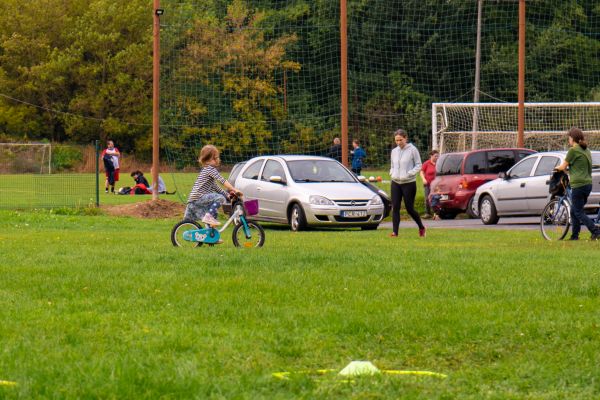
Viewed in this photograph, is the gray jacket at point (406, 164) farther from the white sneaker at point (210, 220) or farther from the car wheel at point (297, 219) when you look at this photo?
the white sneaker at point (210, 220)

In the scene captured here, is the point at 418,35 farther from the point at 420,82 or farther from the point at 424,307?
the point at 424,307

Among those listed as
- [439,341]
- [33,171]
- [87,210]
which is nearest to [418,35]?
[33,171]

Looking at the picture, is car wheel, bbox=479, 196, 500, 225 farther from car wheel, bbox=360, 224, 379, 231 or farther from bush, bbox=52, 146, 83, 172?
bush, bbox=52, 146, 83, 172

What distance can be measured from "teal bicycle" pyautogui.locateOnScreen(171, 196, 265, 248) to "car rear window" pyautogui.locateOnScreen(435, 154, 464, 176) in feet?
46.1

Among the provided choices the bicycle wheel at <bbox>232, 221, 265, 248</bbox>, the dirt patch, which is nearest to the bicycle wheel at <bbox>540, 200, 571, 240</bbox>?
the bicycle wheel at <bbox>232, 221, 265, 248</bbox>

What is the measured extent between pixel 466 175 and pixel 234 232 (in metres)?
13.8

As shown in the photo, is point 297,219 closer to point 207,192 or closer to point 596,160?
point 596,160

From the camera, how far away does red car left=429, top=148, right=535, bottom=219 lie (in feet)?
91.2

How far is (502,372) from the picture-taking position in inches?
246

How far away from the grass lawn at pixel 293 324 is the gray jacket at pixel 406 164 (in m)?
6.31

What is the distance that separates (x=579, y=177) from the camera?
56.6 ft

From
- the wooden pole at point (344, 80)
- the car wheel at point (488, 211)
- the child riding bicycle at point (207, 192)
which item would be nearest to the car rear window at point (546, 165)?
the car wheel at point (488, 211)

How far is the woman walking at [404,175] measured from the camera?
19.2 metres

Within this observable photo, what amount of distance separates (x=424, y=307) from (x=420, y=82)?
4016cm
